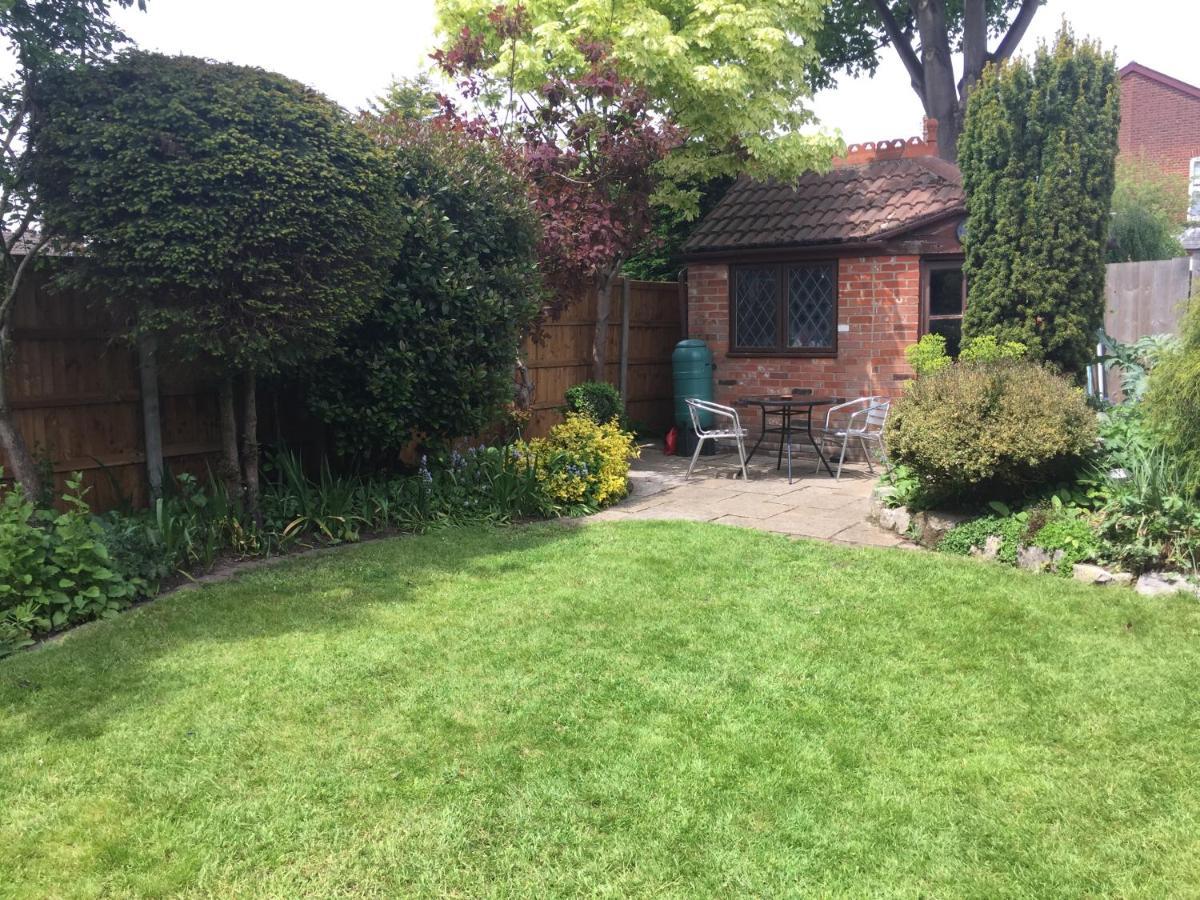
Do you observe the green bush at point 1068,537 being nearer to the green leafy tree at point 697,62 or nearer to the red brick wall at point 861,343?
the red brick wall at point 861,343

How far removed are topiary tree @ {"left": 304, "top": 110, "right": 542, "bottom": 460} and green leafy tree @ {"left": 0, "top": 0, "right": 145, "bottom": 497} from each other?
1819 mm

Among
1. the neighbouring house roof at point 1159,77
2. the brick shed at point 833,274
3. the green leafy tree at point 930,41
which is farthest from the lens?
the neighbouring house roof at point 1159,77

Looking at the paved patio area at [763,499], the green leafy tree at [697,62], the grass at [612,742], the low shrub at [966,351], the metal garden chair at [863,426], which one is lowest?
the grass at [612,742]

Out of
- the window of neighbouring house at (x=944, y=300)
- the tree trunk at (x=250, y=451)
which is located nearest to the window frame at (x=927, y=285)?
the window of neighbouring house at (x=944, y=300)

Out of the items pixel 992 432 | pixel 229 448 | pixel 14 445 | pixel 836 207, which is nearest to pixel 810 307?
pixel 836 207

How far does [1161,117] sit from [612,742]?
2928 centimetres

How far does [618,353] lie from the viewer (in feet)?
38.9

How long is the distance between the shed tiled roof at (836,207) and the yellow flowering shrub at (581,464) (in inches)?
166

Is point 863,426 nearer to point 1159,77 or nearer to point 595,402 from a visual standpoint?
point 595,402

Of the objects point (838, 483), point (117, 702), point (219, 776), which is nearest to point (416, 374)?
point (117, 702)

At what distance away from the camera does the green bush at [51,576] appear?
4488 millimetres

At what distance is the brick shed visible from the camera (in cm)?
1027

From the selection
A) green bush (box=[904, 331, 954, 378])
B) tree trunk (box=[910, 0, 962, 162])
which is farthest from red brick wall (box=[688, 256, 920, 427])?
→ tree trunk (box=[910, 0, 962, 162])

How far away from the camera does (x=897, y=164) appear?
1130 cm
